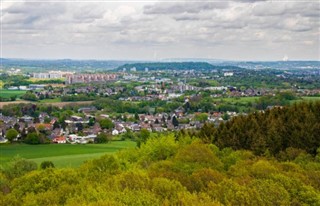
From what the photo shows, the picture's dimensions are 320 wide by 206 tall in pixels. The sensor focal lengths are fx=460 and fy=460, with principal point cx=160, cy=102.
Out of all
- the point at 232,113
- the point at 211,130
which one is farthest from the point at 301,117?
the point at 232,113

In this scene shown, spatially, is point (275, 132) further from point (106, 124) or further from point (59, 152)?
point (106, 124)

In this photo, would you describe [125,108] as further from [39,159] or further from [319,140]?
[319,140]

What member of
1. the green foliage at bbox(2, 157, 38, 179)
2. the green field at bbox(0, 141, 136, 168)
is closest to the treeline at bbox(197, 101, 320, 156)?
the green foliage at bbox(2, 157, 38, 179)

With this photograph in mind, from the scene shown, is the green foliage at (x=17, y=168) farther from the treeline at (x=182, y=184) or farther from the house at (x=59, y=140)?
the house at (x=59, y=140)

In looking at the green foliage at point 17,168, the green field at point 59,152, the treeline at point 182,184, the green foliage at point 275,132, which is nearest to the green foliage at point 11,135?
the green field at point 59,152

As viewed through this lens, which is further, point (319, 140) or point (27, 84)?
point (27, 84)

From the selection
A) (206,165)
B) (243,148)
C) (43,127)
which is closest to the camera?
(206,165)
